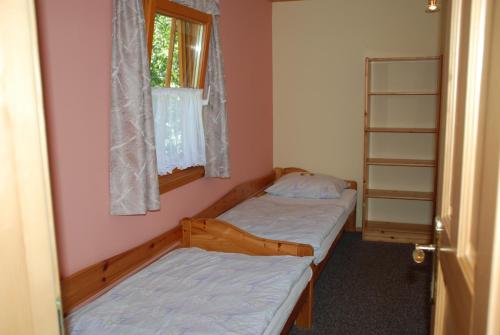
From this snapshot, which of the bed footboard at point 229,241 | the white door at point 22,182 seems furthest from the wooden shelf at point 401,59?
the white door at point 22,182

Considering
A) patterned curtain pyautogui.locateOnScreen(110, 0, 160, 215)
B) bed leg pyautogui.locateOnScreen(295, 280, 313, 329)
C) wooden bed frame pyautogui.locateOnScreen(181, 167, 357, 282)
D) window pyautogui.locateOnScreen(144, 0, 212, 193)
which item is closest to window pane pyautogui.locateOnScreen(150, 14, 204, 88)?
window pyautogui.locateOnScreen(144, 0, 212, 193)

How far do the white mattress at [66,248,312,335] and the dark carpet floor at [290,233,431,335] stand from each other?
48 centimetres

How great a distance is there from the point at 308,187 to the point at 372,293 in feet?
4.12

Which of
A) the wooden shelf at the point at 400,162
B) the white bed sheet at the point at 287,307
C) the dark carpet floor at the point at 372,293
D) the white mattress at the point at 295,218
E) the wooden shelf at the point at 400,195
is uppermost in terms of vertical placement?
the wooden shelf at the point at 400,162

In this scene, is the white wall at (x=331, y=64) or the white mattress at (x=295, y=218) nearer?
the white mattress at (x=295, y=218)

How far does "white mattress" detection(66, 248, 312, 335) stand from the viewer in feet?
6.38

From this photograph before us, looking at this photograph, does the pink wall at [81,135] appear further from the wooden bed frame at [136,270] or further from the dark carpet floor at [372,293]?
the dark carpet floor at [372,293]

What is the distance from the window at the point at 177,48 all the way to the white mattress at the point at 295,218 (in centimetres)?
53

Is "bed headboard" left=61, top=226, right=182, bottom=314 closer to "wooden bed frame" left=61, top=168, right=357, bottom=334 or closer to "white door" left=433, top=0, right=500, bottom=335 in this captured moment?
"wooden bed frame" left=61, top=168, right=357, bottom=334

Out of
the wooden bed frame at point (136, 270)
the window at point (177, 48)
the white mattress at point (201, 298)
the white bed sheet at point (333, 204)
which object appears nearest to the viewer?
the white mattress at point (201, 298)

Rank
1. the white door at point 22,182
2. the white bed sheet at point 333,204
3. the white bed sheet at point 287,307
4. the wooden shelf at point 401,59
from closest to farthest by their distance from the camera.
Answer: the white door at point 22,182 → the white bed sheet at point 287,307 → the white bed sheet at point 333,204 → the wooden shelf at point 401,59

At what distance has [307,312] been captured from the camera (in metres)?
2.81

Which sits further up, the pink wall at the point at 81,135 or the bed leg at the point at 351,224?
the pink wall at the point at 81,135

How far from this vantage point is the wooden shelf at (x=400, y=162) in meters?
4.30
